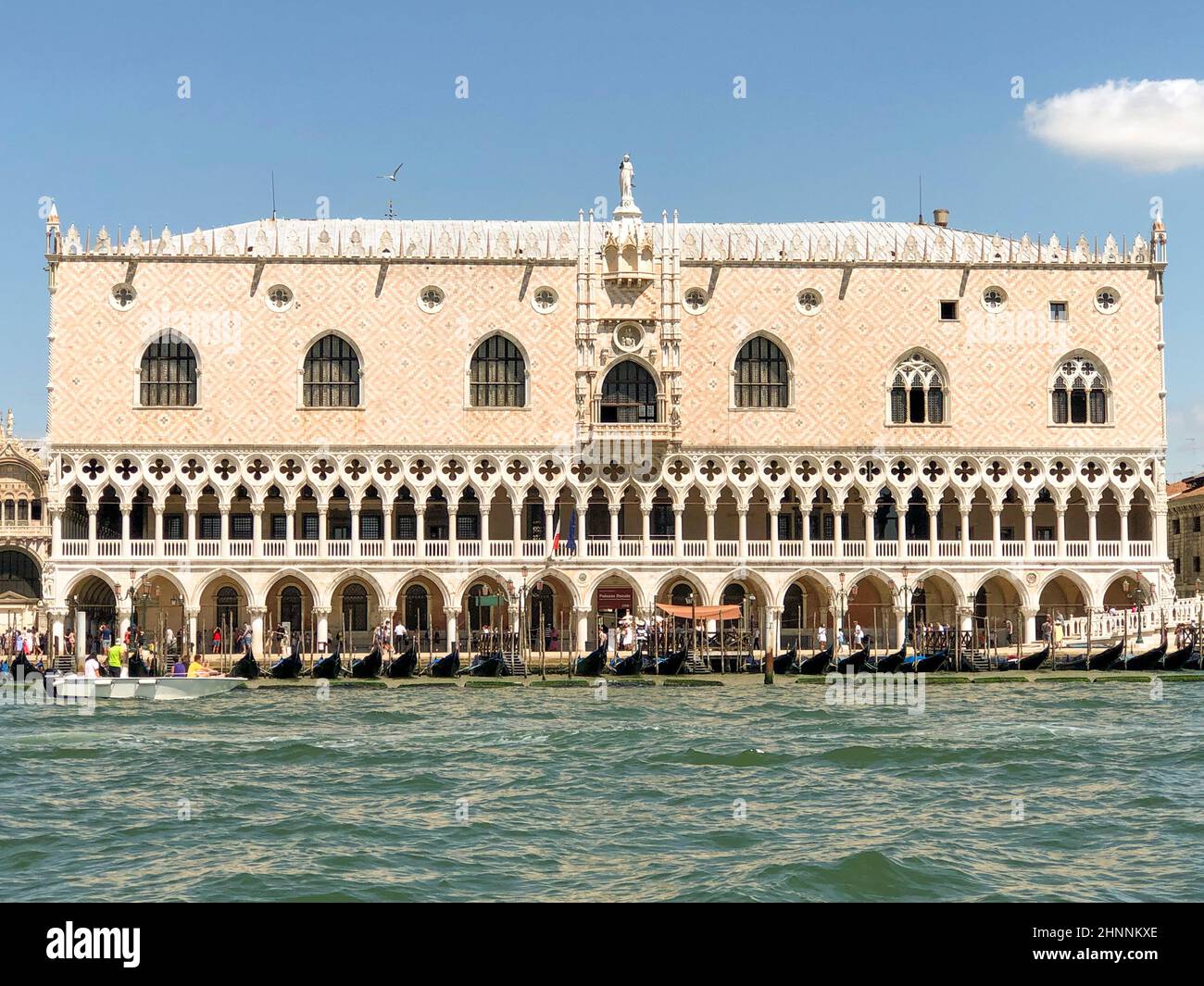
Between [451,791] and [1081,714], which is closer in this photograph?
[451,791]

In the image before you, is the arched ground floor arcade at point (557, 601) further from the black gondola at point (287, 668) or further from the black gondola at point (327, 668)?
the black gondola at point (287, 668)

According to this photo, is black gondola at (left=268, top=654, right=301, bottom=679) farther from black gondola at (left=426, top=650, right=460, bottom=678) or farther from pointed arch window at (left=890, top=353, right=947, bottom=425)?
Result: pointed arch window at (left=890, top=353, right=947, bottom=425)

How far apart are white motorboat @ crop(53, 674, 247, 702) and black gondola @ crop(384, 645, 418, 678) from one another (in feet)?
14.4

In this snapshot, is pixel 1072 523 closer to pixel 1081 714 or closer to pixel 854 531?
pixel 854 531

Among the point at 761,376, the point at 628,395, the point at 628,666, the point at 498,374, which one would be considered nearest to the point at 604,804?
the point at 628,666

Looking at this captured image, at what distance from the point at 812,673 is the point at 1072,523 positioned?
1078cm

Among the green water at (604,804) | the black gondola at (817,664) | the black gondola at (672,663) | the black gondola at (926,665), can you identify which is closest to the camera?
the green water at (604,804)

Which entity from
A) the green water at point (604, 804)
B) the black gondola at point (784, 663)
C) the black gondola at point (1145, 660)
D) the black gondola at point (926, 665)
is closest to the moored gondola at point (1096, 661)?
the black gondola at point (1145, 660)

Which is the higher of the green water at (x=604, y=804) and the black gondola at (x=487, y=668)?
the black gondola at (x=487, y=668)

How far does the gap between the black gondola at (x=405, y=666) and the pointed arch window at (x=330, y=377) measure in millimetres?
7793

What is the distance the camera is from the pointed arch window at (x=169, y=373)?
37062 mm

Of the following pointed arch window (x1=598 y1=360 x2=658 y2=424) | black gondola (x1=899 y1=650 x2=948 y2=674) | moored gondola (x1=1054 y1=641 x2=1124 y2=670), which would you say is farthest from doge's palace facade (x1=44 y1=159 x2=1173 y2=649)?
black gondola (x1=899 y1=650 x2=948 y2=674)
